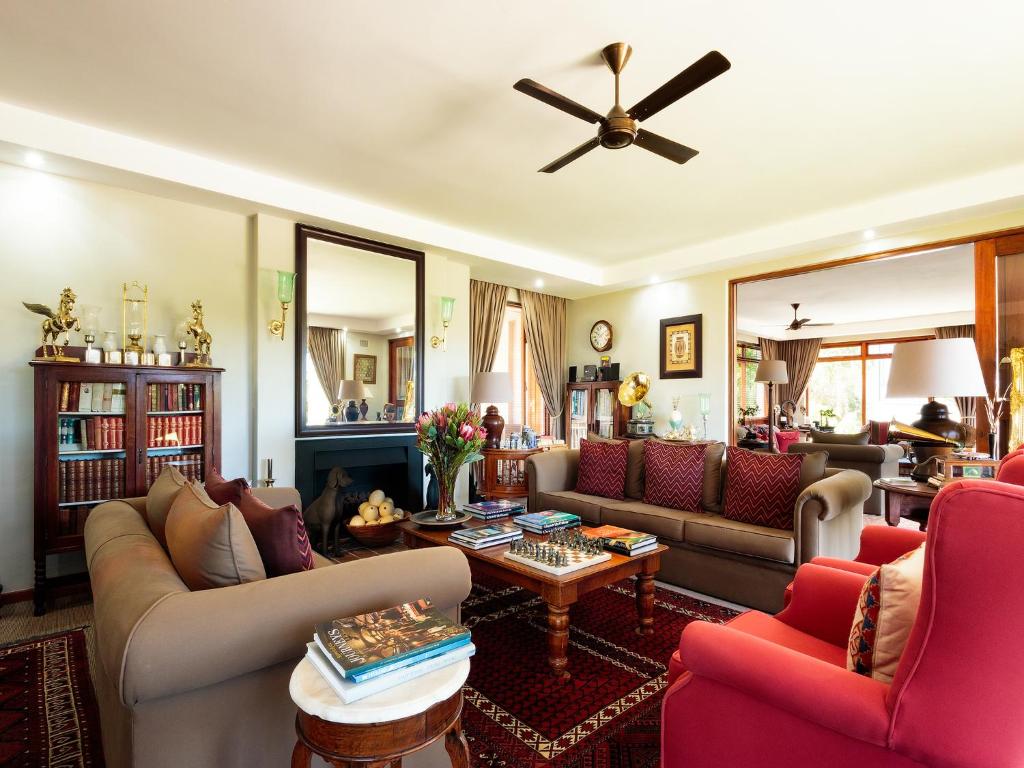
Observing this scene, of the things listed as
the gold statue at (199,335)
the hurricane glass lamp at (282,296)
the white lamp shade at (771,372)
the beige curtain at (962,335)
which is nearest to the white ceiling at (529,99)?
the hurricane glass lamp at (282,296)

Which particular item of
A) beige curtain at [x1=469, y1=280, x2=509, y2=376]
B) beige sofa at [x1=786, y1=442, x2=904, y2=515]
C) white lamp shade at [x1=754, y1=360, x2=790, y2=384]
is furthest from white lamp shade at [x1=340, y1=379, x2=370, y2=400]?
white lamp shade at [x1=754, y1=360, x2=790, y2=384]

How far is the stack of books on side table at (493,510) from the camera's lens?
3225 millimetres

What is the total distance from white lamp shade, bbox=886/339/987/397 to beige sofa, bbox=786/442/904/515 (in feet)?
9.14

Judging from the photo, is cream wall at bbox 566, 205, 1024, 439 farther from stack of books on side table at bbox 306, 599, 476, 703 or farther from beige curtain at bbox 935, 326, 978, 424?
beige curtain at bbox 935, 326, 978, 424

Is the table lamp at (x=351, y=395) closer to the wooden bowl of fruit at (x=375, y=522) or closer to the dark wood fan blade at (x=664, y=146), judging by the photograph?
the wooden bowl of fruit at (x=375, y=522)

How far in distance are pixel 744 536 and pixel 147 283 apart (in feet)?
13.7

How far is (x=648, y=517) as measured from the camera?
3.46m

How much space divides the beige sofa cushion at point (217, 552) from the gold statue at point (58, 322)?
7.49 ft

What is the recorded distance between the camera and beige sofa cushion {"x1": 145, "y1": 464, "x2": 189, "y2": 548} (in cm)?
197

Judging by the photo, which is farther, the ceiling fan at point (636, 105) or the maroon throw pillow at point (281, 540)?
the ceiling fan at point (636, 105)

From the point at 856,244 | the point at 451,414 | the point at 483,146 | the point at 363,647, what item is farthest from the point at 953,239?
the point at 363,647

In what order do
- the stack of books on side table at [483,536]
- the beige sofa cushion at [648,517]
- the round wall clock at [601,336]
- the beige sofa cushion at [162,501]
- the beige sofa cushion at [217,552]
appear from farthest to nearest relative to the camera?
the round wall clock at [601,336] → the beige sofa cushion at [648,517] → the stack of books on side table at [483,536] → the beige sofa cushion at [162,501] → the beige sofa cushion at [217,552]

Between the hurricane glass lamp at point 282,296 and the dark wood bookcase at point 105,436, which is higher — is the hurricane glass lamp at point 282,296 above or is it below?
above

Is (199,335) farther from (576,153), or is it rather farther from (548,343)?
(548,343)
